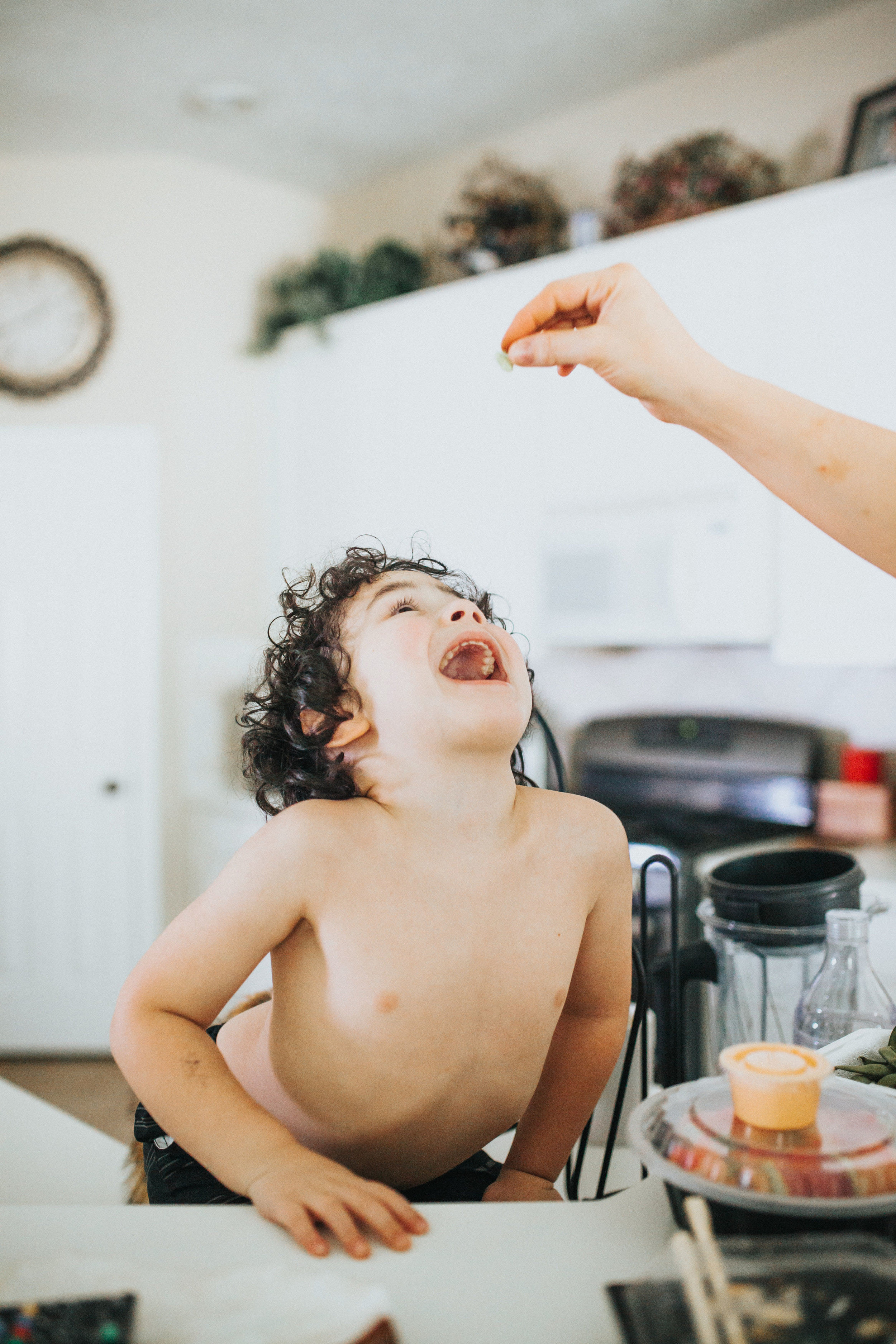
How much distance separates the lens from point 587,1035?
988 millimetres

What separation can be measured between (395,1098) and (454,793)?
0.87ft

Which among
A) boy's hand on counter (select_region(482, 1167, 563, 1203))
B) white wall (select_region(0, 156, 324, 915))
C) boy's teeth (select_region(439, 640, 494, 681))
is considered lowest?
boy's hand on counter (select_region(482, 1167, 563, 1203))

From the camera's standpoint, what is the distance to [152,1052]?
Answer: 2.59ft

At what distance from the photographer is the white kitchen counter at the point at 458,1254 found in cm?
58

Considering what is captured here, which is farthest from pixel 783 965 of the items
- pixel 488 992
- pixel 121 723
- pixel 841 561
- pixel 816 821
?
pixel 121 723

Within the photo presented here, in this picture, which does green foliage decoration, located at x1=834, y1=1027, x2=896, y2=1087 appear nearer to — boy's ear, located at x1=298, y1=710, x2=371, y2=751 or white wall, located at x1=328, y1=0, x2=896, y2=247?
boy's ear, located at x1=298, y1=710, x2=371, y2=751

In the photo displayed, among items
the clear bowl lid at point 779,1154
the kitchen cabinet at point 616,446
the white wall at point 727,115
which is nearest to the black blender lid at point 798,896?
the clear bowl lid at point 779,1154

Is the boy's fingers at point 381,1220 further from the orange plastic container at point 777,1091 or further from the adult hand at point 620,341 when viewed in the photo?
the adult hand at point 620,341

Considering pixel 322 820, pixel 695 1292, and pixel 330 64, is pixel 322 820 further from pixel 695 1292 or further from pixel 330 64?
pixel 330 64

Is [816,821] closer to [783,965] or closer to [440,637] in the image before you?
[783,965]

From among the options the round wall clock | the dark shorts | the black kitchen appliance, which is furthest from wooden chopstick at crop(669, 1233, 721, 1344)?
the round wall clock

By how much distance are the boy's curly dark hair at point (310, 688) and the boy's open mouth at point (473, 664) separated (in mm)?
98

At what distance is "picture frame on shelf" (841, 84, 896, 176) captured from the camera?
228 centimetres

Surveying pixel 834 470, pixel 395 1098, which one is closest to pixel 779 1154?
pixel 395 1098
